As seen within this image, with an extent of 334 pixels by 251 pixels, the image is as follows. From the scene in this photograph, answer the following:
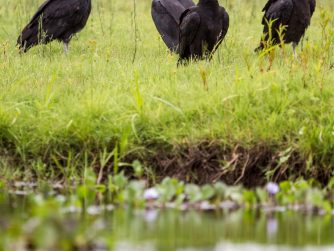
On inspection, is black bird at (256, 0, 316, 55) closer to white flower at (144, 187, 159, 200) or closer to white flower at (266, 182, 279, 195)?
white flower at (266, 182, 279, 195)

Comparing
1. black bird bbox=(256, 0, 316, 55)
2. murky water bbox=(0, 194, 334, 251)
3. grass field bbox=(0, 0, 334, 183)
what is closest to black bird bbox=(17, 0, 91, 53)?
black bird bbox=(256, 0, 316, 55)

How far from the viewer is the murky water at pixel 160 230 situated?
3844mm

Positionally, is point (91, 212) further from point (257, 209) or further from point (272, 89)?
point (272, 89)

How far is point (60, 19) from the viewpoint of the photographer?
10000 mm

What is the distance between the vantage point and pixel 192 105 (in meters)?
6.43

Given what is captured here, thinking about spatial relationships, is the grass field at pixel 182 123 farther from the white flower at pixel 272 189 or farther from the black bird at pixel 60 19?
the black bird at pixel 60 19

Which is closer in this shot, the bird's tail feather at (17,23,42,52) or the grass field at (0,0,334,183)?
the grass field at (0,0,334,183)

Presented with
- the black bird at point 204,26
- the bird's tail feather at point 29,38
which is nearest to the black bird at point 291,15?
the black bird at point 204,26

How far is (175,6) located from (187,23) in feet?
4.67

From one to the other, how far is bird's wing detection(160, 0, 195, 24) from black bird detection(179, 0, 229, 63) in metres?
1.00

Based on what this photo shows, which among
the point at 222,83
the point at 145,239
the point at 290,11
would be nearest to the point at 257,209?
the point at 145,239

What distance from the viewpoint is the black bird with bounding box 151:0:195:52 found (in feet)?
31.5

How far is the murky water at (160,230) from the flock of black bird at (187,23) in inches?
125

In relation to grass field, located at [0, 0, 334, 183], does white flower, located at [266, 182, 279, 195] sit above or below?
below
